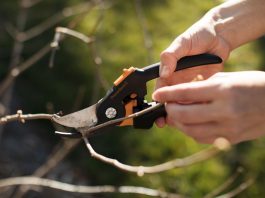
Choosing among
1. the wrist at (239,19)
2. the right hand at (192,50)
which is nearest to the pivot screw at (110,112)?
the right hand at (192,50)

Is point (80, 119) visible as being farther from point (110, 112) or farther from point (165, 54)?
point (165, 54)

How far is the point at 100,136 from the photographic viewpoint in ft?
9.63

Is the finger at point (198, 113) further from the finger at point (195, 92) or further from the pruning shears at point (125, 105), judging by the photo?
the pruning shears at point (125, 105)

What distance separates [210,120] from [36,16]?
2.65 metres

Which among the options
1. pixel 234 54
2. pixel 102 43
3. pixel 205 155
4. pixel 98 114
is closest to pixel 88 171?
pixel 102 43

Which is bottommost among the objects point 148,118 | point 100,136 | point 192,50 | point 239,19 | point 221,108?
point 221,108

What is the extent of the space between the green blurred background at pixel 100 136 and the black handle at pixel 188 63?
74 cm

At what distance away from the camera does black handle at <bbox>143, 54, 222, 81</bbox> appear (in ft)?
5.18

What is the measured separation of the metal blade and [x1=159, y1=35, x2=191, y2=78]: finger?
25 cm

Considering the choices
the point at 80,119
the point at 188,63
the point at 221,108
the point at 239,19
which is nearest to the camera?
the point at 221,108

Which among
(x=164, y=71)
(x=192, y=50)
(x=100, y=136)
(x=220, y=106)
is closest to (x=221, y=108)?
(x=220, y=106)

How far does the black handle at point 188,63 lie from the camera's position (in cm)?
158

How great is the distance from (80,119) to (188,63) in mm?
396

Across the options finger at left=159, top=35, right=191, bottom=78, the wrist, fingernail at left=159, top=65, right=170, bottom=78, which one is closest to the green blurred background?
the wrist
